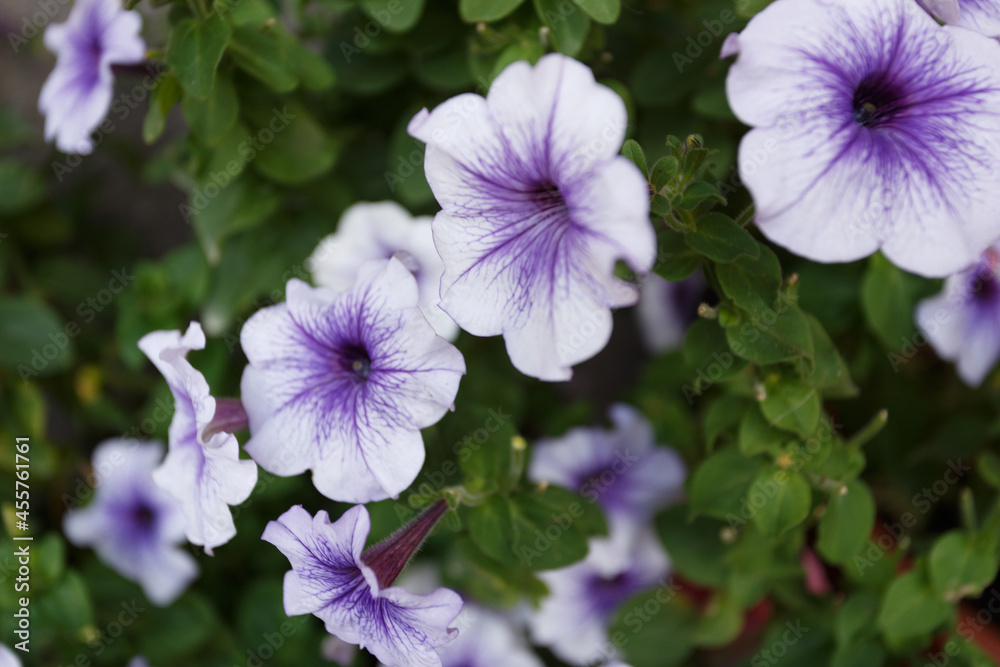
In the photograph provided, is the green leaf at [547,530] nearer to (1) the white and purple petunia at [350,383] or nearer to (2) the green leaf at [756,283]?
(1) the white and purple petunia at [350,383]

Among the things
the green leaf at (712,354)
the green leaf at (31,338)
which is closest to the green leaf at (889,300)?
the green leaf at (712,354)

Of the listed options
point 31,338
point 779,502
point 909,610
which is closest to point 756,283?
point 779,502

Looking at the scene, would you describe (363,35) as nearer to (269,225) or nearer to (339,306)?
(269,225)

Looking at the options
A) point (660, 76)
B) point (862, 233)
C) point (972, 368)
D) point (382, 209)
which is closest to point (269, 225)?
point (382, 209)

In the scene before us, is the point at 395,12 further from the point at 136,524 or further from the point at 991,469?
the point at 991,469

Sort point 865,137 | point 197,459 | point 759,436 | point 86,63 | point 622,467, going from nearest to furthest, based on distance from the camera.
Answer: point 865,137 < point 197,459 < point 759,436 < point 86,63 < point 622,467
